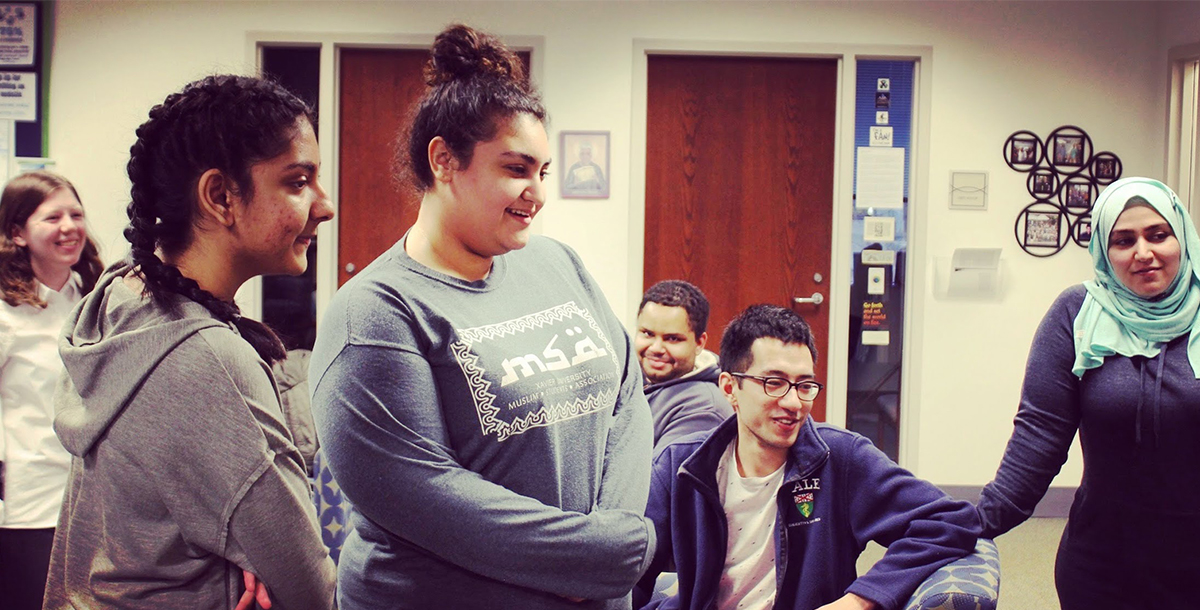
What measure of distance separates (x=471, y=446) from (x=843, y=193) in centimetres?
327

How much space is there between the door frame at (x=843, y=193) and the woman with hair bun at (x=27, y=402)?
2.43 metres

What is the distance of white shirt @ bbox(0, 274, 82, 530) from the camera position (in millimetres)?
1893

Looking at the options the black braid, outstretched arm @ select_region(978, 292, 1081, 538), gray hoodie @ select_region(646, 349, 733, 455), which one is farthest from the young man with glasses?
the black braid

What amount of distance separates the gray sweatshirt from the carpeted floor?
7.77 feet

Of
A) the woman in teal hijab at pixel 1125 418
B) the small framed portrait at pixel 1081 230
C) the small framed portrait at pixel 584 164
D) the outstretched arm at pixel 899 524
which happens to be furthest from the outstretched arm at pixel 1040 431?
the small framed portrait at pixel 1081 230

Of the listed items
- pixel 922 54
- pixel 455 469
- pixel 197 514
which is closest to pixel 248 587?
pixel 197 514

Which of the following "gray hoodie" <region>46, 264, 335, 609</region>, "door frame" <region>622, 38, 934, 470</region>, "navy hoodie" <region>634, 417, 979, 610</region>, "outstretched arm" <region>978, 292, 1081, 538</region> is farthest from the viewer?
"door frame" <region>622, 38, 934, 470</region>

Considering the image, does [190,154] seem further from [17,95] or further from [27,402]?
[17,95]

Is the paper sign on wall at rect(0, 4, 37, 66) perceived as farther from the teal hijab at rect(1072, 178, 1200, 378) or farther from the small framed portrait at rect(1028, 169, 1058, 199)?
the small framed portrait at rect(1028, 169, 1058, 199)

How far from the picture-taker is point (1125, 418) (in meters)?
1.57

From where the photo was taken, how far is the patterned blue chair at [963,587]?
1.38 metres

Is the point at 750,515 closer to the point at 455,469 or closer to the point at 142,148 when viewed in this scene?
the point at 455,469

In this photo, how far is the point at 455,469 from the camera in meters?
1.01

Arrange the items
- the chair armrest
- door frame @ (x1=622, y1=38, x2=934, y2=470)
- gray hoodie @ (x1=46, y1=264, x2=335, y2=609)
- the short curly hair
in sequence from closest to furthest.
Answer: gray hoodie @ (x1=46, y1=264, x2=335, y2=609) → the chair armrest → the short curly hair → door frame @ (x1=622, y1=38, x2=934, y2=470)
